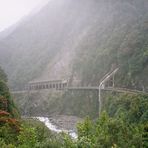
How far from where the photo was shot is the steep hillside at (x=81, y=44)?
95812 millimetres

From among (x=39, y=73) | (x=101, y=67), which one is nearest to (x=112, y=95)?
(x=101, y=67)

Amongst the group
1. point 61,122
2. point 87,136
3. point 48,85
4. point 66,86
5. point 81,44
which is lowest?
point 61,122

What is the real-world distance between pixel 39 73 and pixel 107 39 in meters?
35.5

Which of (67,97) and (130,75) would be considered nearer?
(130,75)

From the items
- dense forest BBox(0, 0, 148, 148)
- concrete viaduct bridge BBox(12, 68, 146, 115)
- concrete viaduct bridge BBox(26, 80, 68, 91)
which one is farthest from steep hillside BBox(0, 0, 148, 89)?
concrete viaduct bridge BBox(26, 80, 68, 91)

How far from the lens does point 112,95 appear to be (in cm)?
8869

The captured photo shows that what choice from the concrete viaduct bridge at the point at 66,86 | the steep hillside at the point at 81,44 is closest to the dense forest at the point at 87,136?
the concrete viaduct bridge at the point at 66,86

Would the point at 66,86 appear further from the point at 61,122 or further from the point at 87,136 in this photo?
the point at 87,136

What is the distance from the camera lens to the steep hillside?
314ft

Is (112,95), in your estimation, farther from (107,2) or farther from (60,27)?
(60,27)

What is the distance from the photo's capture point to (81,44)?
129375 mm

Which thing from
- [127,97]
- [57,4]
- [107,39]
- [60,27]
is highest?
[57,4]

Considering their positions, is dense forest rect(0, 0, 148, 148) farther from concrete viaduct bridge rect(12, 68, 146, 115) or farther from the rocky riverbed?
the rocky riverbed

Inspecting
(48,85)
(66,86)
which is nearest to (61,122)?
(66,86)
